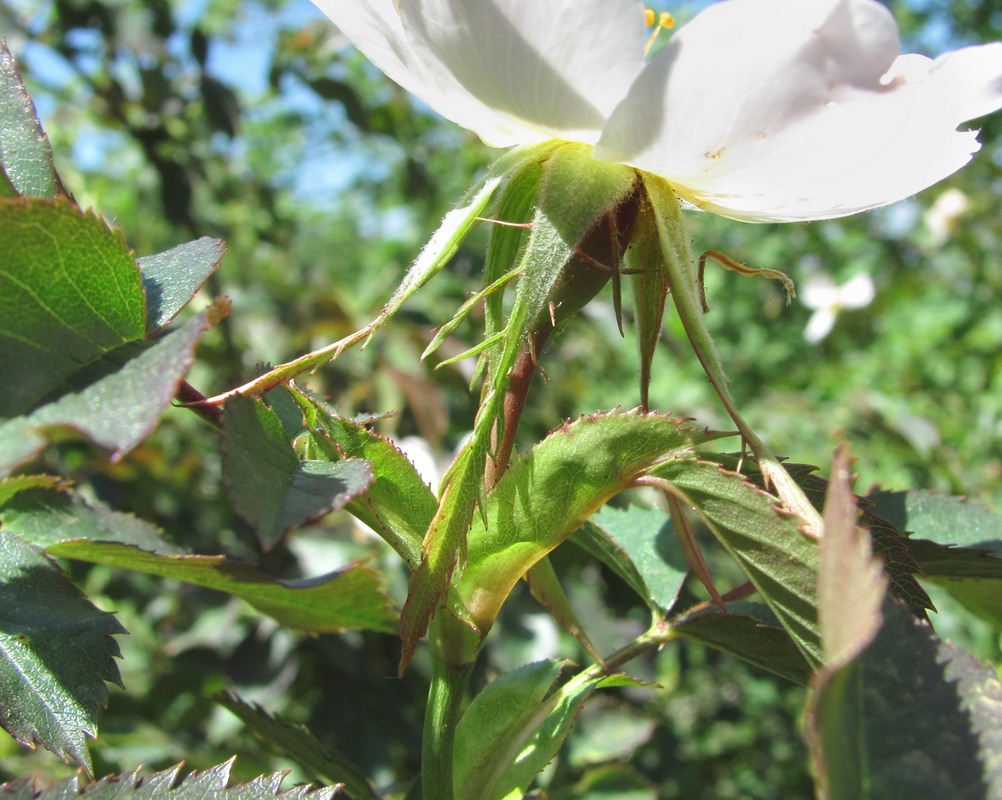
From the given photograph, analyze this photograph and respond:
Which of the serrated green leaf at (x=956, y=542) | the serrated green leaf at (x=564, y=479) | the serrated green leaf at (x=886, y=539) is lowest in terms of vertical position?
the serrated green leaf at (x=956, y=542)

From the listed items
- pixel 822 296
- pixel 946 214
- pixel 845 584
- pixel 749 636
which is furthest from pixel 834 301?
pixel 845 584

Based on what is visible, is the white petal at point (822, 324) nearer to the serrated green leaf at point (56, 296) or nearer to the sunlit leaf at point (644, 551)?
the sunlit leaf at point (644, 551)

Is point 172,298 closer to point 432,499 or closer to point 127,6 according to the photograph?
point 432,499

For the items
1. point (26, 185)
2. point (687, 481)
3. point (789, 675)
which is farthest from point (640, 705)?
point (26, 185)

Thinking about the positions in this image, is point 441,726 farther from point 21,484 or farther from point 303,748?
point 21,484

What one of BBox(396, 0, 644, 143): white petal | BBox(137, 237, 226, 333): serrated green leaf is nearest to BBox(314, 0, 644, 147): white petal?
BBox(396, 0, 644, 143): white petal

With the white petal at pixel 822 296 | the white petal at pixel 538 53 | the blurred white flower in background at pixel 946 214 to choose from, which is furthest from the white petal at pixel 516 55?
the blurred white flower in background at pixel 946 214

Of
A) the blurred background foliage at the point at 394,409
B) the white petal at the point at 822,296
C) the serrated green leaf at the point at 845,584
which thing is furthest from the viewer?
the white petal at the point at 822,296

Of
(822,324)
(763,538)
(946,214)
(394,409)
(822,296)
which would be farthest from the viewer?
(946,214)
